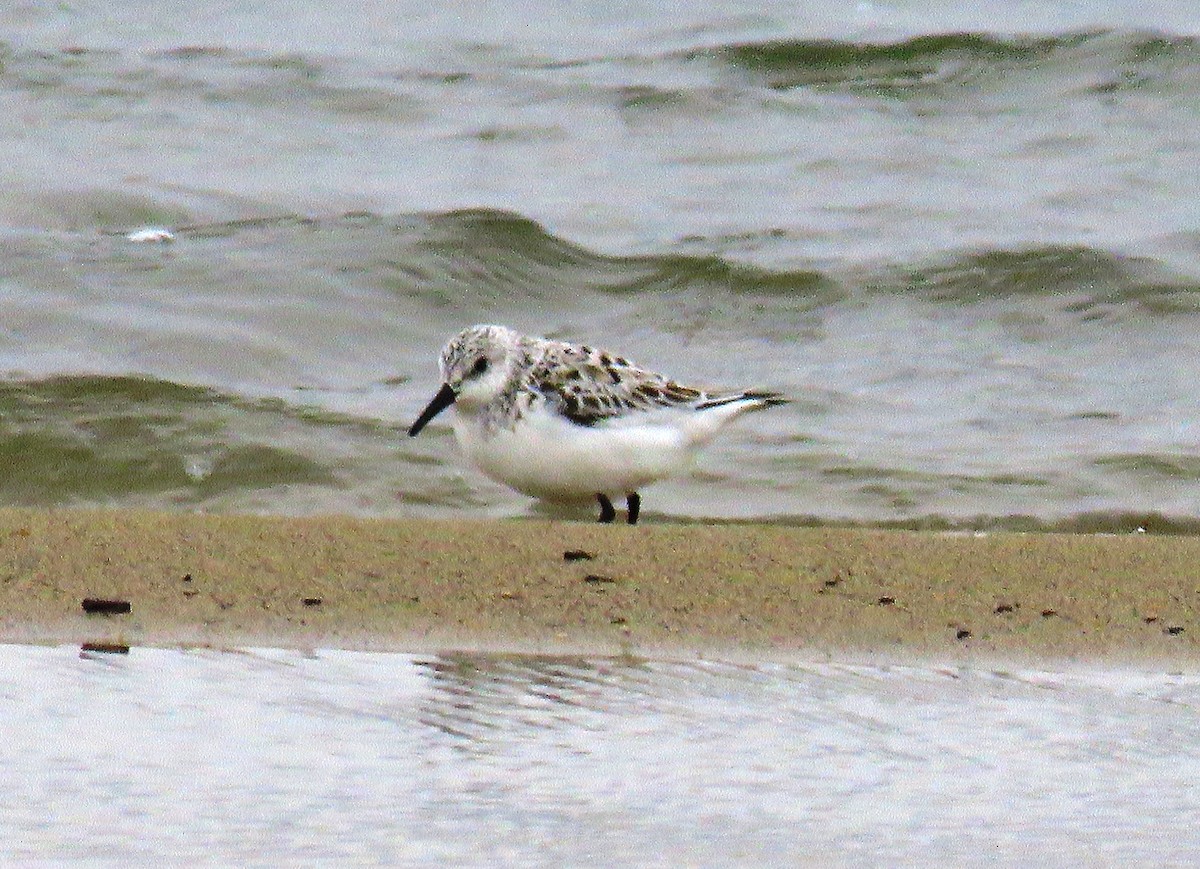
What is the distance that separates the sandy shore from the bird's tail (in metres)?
1.18

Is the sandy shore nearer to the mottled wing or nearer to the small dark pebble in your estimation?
the small dark pebble

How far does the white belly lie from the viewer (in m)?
7.43

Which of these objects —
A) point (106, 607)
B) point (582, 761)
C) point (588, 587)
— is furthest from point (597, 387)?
point (582, 761)

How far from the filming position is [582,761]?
411cm

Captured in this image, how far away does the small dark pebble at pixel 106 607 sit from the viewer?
522 cm

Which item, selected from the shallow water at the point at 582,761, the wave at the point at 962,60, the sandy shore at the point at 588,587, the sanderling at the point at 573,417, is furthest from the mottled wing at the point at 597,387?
the wave at the point at 962,60

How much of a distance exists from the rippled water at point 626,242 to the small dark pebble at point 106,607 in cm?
295

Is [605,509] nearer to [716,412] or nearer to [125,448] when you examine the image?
[716,412]

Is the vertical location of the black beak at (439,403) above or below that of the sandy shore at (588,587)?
above

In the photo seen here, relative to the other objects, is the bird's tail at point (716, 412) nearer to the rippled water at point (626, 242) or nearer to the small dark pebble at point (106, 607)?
the rippled water at point (626, 242)

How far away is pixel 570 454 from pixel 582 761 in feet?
11.0

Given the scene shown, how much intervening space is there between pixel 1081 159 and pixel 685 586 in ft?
26.6

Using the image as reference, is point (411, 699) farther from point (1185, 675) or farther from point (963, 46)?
point (963, 46)

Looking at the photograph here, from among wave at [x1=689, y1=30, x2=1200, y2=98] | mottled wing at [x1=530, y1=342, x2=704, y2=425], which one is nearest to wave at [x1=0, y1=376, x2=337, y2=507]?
mottled wing at [x1=530, y1=342, x2=704, y2=425]
